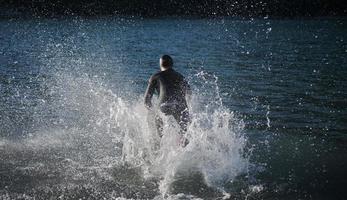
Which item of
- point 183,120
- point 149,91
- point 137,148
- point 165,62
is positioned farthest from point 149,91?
→ point 137,148

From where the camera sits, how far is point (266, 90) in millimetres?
22047

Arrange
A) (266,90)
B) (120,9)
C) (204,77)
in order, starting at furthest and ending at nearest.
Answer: (120,9)
(204,77)
(266,90)

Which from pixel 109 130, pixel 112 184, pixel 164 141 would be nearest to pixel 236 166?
pixel 164 141

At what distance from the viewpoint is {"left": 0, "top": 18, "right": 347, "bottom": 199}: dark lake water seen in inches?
409

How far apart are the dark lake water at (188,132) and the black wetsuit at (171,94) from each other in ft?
1.20

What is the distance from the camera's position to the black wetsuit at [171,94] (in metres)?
10.9

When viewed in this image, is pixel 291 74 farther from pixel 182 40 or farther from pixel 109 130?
pixel 182 40

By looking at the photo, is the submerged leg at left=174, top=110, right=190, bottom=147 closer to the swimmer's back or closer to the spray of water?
the spray of water

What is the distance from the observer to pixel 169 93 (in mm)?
10883

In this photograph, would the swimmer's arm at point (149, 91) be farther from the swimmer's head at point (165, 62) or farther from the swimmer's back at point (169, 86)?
the swimmer's head at point (165, 62)

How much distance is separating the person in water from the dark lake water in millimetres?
362

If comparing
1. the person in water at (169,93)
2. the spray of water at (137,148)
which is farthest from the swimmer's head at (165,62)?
the spray of water at (137,148)

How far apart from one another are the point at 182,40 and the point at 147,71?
72.5 ft

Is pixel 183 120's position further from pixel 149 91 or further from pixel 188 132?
pixel 149 91
